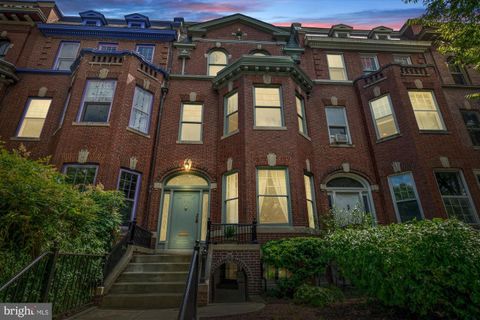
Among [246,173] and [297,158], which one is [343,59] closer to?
[297,158]

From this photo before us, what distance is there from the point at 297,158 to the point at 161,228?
6460 mm

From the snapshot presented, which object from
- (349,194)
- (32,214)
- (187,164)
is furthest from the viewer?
(349,194)

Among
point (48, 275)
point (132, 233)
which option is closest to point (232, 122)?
point (132, 233)

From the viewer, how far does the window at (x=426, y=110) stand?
11641 mm

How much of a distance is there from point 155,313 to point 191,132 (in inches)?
327

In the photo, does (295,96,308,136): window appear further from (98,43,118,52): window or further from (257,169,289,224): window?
(98,43,118,52): window

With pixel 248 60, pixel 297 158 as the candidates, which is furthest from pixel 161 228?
pixel 248 60

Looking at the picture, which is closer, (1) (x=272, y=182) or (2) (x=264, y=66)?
(1) (x=272, y=182)

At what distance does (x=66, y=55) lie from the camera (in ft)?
45.4

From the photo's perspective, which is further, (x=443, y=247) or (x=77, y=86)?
(x=77, y=86)

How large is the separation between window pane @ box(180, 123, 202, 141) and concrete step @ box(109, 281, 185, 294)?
6981 millimetres

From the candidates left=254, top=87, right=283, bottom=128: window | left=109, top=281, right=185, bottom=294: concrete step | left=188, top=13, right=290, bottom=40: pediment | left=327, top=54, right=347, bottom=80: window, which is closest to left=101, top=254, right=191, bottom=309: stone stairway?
left=109, top=281, right=185, bottom=294: concrete step

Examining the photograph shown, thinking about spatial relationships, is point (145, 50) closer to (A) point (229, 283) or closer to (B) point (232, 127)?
(B) point (232, 127)

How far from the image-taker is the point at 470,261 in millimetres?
3666
